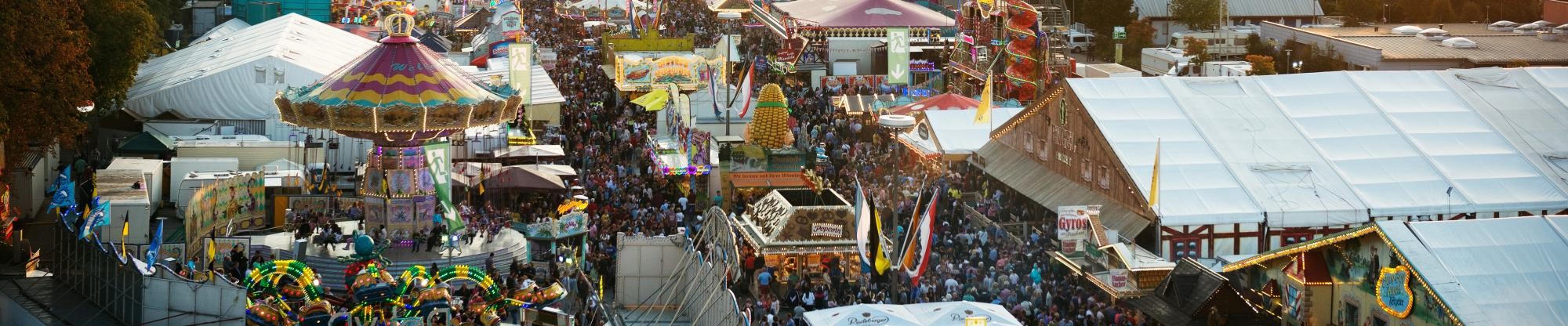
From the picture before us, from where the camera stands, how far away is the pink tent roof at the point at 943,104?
46.8m

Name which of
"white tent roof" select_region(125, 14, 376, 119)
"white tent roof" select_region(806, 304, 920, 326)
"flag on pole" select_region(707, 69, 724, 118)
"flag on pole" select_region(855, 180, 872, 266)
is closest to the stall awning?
"flag on pole" select_region(707, 69, 724, 118)

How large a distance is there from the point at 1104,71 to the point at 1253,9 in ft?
83.6

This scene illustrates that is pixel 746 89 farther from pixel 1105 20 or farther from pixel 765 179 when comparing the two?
pixel 1105 20

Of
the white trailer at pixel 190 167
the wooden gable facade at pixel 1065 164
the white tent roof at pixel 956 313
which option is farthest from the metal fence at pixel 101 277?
the wooden gable facade at pixel 1065 164

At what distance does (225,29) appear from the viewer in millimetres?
66000

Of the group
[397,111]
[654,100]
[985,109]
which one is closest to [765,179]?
[985,109]

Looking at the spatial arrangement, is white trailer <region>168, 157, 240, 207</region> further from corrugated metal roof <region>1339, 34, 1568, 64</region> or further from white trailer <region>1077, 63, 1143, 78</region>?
corrugated metal roof <region>1339, 34, 1568, 64</region>

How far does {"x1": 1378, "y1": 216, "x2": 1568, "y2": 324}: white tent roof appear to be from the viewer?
868 inches

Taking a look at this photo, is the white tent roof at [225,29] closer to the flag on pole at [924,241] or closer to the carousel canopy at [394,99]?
the carousel canopy at [394,99]

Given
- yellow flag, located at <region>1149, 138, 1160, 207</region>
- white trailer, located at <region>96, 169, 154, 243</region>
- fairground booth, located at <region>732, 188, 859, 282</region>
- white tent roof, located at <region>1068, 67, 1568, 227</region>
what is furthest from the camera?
white trailer, located at <region>96, 169, 154, 243</region>

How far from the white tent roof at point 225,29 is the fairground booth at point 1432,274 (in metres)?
43.9

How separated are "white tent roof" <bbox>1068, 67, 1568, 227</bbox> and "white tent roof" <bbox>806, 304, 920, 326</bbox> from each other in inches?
368

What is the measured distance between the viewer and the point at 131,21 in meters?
44.7

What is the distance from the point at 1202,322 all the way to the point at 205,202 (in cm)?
1786
